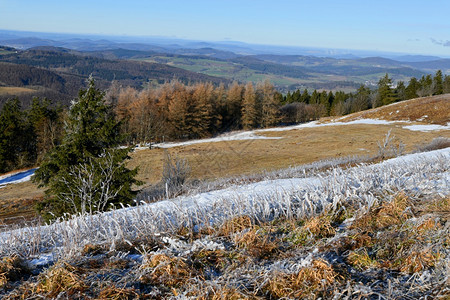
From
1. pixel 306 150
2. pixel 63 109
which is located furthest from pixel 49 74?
pixel 306 150

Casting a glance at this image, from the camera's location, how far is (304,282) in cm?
228

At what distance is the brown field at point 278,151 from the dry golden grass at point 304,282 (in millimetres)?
15535

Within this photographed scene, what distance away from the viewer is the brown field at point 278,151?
21.1 meters

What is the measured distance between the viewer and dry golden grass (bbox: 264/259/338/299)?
2.20 meters

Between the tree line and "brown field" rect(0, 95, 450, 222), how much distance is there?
12.1 metres

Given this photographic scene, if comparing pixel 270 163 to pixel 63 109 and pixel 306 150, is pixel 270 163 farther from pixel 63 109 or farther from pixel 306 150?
pixel 63 109

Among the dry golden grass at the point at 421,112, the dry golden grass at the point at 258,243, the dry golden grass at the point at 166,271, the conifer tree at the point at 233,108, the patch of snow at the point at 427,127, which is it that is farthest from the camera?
the conifer tree at the point at 233,108

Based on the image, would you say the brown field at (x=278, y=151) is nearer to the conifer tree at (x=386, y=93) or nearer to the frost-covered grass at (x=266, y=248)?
the frost-covered grass at (x=266, y=248)

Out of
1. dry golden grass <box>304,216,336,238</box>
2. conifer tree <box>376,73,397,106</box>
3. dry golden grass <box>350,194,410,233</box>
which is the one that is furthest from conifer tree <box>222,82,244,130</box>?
dry golden grass <box>304,216,336,238</box>

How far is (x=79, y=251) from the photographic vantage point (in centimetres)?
283

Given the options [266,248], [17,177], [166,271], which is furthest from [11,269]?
[17,177]

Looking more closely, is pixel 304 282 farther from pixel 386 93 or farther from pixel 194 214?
pixel 386 93

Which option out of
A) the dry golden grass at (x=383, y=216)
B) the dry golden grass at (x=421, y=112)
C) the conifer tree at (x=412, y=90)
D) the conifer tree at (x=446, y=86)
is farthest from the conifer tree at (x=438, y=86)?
the dry golden grass at (x=383, y=216)

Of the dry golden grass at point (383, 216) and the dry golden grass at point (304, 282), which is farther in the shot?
the dry golden grass at point (383, 216)
